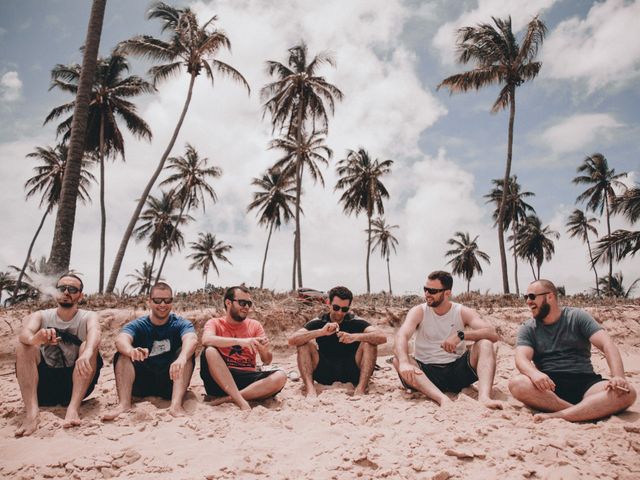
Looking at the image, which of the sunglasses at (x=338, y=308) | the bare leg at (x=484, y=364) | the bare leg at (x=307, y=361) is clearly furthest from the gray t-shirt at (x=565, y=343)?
the bare leg at (x=307, y=361)

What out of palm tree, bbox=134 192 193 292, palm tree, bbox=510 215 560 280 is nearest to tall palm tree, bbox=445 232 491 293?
palm tree, bbox=510 215 560 280

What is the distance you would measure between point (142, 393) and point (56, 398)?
784 mm

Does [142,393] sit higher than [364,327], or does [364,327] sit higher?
[364,327]

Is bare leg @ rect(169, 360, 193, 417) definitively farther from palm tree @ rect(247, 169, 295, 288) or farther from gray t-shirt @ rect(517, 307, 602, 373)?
palm tree @ rect(247, 169, 295, 288)

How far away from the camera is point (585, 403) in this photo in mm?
3170

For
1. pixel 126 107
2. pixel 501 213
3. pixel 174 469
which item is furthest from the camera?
pixel 126 107

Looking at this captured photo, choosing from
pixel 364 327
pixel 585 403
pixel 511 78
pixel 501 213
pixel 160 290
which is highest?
pixel 511 78

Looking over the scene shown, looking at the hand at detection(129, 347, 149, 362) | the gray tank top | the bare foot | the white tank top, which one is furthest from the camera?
the white tank top

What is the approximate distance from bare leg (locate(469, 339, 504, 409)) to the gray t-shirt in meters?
0.33

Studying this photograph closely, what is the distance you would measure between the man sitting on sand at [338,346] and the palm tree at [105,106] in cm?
1571

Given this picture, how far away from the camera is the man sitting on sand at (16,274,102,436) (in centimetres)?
367

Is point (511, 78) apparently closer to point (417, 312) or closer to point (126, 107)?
point (417, 312)

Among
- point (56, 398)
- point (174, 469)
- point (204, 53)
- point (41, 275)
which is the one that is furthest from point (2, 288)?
point (174, 469)

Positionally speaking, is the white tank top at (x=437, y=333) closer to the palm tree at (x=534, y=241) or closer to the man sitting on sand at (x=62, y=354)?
the man sitting on sand at (x=62, y=354)
